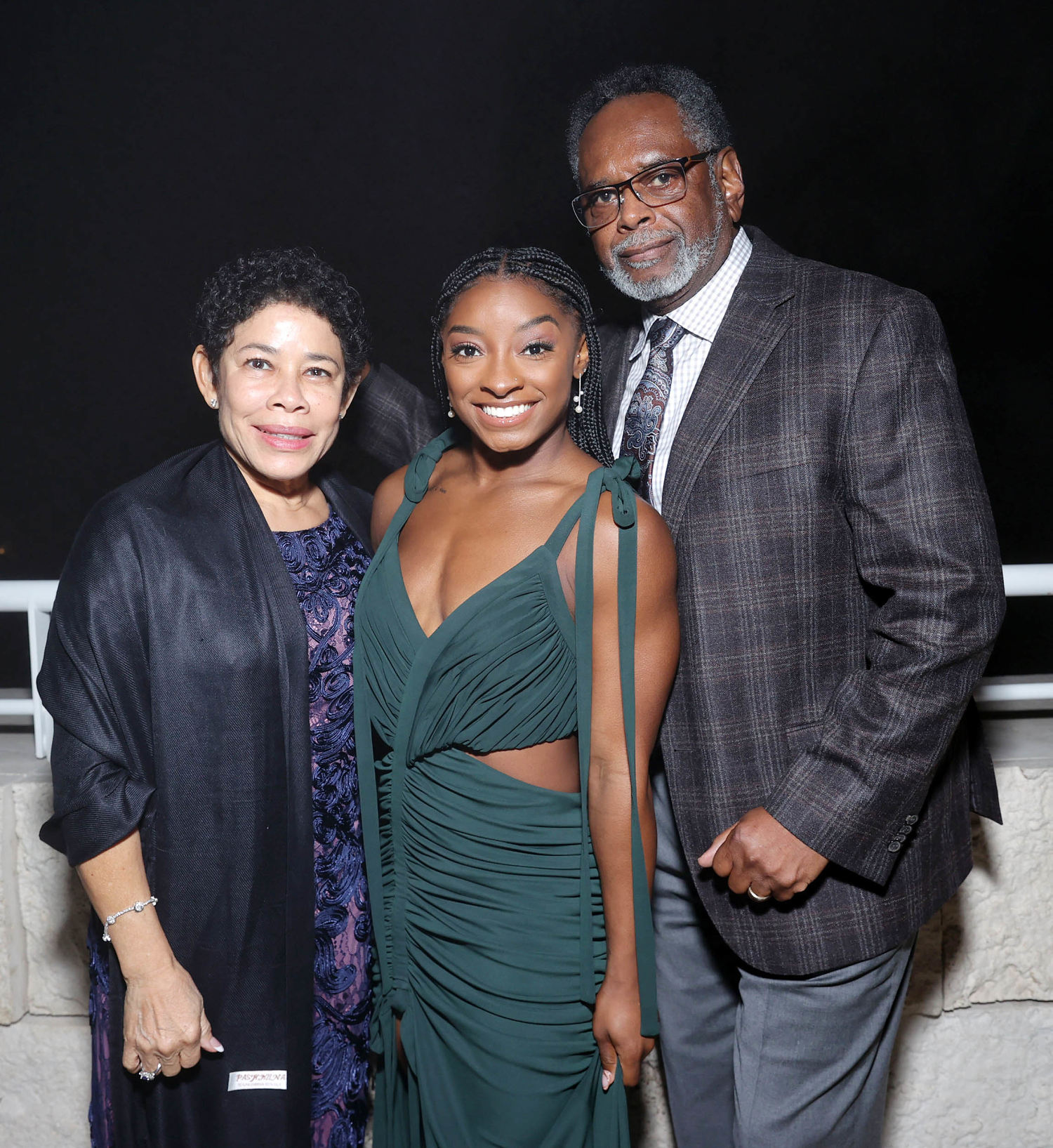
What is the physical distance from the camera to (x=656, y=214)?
1.83 meters

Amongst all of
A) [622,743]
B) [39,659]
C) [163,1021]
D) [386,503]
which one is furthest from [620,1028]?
[39,659]

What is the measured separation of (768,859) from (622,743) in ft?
1.04

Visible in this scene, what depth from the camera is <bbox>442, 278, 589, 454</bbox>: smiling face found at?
1.60 meters

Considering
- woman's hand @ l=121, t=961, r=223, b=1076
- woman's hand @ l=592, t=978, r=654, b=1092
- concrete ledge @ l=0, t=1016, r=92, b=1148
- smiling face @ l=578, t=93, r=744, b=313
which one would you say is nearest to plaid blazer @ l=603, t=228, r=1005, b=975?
smiling face @ l=578, t=93, r=744, b=313

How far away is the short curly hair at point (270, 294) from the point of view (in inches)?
67.8


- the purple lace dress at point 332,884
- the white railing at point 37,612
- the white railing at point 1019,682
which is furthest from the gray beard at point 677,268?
the white railing at point 37,612

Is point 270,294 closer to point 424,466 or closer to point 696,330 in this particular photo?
point 424,466

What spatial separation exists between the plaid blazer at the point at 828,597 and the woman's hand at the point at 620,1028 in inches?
9.4

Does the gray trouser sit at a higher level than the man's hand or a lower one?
lower

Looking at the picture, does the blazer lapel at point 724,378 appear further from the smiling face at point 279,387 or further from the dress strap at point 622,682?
the smiling face at point 279,387

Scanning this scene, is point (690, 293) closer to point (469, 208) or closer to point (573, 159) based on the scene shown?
point (573, 159)

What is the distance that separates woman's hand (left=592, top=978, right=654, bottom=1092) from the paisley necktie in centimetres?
78

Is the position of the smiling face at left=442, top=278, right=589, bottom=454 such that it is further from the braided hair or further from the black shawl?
the black shawl

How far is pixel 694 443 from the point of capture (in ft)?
5.60
